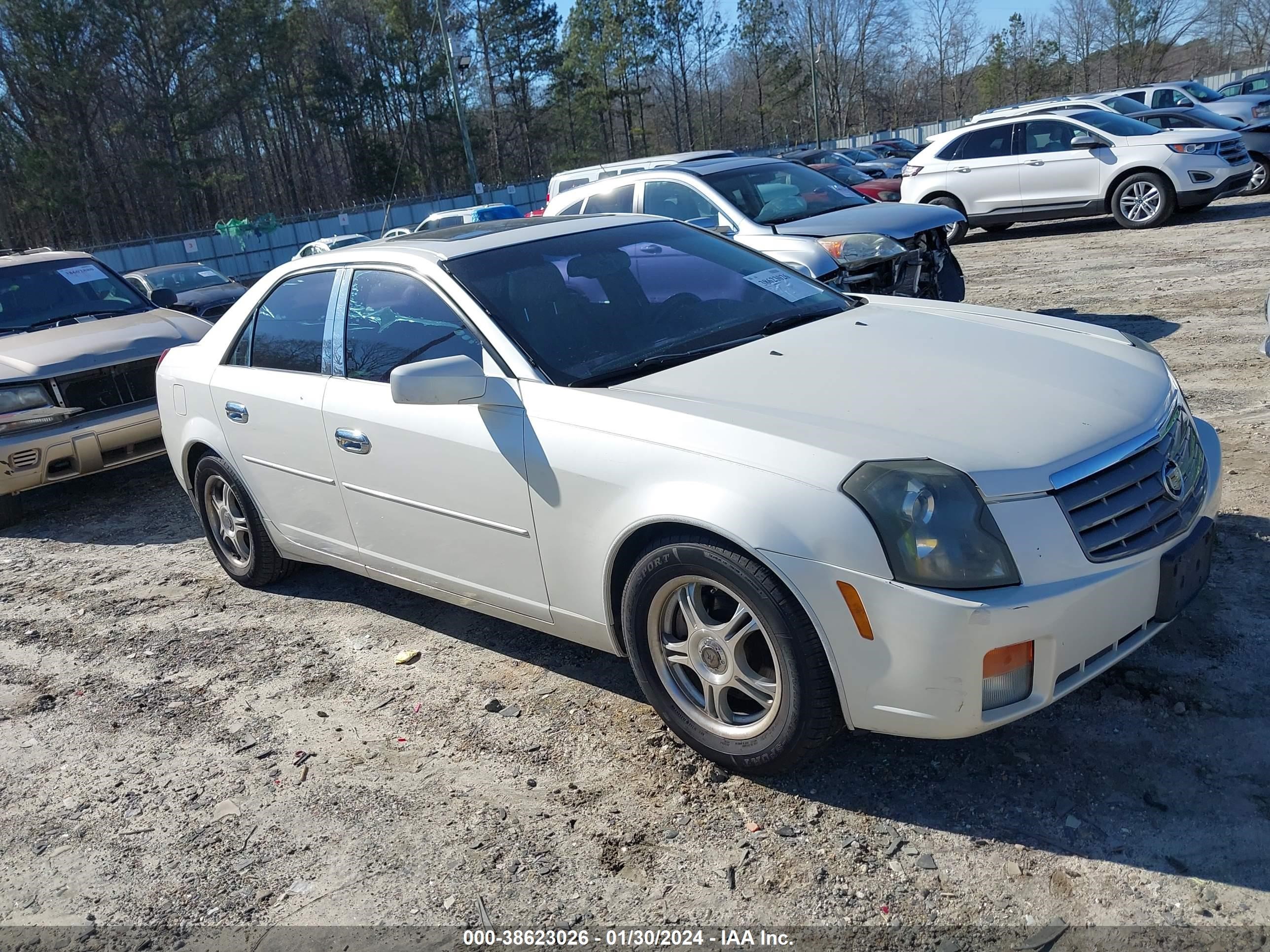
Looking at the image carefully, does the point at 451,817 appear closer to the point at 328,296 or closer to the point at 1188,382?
the point at 328,296

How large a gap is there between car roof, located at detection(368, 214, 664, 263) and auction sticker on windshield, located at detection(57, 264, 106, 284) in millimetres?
4895

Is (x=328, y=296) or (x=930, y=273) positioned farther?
(x=930, y=273)

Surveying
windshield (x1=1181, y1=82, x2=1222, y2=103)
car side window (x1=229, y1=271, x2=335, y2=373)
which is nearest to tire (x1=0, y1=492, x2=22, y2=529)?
car side window (x1=229, y1=271, x2=335, y2=373)

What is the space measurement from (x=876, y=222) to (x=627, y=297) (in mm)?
4997

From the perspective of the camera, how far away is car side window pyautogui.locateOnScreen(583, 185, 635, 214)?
9258 mm

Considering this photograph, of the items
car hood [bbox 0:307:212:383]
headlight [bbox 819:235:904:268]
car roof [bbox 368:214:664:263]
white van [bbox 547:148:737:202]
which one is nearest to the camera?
car roof [bbox 368:214:664:263]

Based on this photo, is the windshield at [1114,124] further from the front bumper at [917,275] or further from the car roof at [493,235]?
the car roof at [493,235]

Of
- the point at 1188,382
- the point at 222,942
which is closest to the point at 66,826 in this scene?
the point at 222,942

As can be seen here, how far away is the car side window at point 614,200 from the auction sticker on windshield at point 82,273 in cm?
411

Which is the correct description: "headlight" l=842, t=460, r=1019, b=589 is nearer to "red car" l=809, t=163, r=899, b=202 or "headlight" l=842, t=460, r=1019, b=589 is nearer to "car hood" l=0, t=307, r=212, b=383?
"car hood" l=0, t=307, r=212, b=383

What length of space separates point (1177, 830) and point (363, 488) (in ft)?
9.75

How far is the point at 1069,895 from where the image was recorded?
98.4 inches

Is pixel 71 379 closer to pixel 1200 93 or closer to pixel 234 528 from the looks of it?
pixel 234 528

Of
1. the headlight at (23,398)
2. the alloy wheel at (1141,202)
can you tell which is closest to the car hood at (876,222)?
the headlight at (23,398)
